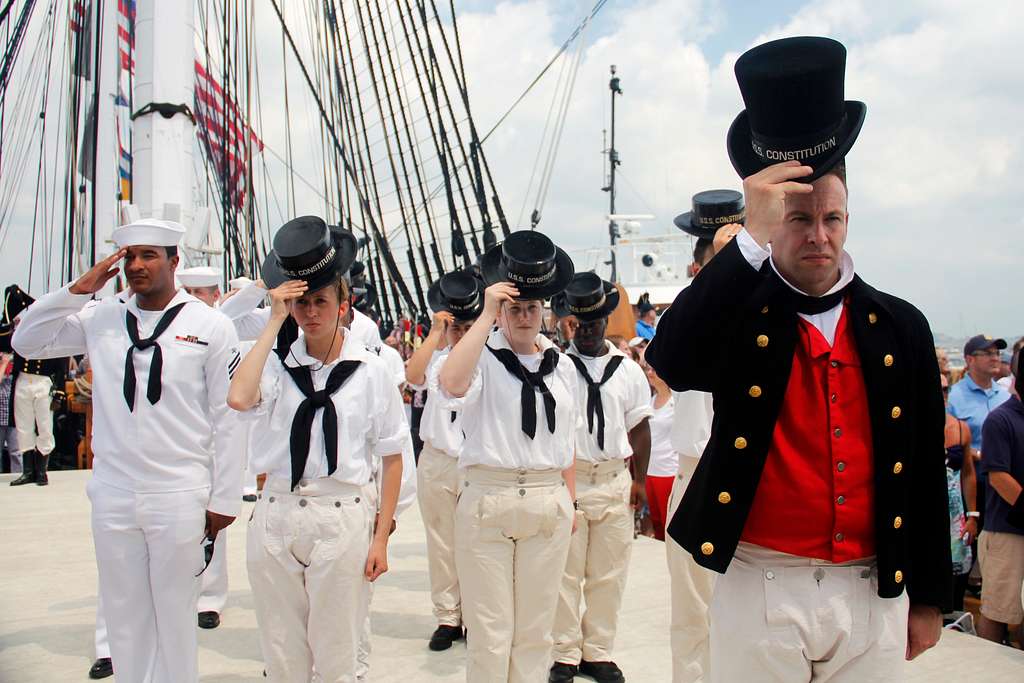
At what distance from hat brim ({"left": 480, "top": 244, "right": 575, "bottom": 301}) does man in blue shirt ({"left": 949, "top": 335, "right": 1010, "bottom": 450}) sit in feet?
12.8

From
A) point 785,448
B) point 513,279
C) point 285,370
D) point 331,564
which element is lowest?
point 331,564

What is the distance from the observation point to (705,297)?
194 cm

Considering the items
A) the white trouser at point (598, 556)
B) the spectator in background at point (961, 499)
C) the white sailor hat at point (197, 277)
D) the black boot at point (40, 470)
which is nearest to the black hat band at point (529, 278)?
the white trouser at point (598, 556)

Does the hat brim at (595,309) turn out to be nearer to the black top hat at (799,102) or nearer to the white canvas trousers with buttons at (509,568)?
the white canvas trousers with buttons at (509,568)

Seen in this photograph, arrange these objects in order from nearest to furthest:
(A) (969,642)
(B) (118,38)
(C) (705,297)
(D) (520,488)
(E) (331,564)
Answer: (C) (705,297), (E) (331,564), (D) (520,488), (A) (969,642), (B) (118,38)

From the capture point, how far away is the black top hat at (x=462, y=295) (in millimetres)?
5055

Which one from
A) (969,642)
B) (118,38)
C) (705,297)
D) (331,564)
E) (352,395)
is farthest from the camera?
(118,38)

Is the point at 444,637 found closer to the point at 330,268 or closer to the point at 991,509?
the point at 330,268

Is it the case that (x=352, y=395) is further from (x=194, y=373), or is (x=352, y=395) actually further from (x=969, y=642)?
(x=969, y=642)

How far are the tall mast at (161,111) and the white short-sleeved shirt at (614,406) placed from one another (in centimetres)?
412

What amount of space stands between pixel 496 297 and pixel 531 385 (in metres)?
0.44

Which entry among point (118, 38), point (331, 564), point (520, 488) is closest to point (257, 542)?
point (331, 564)

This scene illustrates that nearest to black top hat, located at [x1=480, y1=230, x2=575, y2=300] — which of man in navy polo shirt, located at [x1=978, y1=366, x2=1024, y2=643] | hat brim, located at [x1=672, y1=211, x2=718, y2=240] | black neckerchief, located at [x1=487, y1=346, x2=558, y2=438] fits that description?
black neckerchief, located at [x1=487, y1=346, x2=558, y2=438]

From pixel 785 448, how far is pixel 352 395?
184 centimetres
